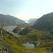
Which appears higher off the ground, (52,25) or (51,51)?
(52,25)

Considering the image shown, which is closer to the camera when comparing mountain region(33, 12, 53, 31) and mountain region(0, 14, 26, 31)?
mountain region(33, 12, 53, 31)

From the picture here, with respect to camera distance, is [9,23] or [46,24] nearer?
[46,24]

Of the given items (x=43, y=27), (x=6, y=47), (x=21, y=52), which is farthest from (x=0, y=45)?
(x=43, y=27)

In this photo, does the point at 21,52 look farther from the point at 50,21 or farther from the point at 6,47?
the point at 50,21

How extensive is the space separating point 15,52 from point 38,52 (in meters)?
3.45

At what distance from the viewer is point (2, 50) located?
16.9m

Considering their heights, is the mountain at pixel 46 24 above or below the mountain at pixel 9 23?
below

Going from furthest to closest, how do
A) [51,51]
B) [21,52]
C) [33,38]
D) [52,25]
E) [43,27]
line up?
[43,27] < [52,25] < [33,38] < [51,51] < [21,52]

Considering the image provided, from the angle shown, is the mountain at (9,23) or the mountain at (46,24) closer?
the mountain at (46,24)

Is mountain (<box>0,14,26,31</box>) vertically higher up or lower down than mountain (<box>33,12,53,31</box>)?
higher up

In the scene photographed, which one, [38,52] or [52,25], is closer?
[38,52]

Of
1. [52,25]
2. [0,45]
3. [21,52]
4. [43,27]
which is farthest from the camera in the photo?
[43,27]

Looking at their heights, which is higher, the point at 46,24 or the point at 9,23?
the point at 9,23

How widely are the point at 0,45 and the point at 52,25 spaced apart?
35.4 metres
